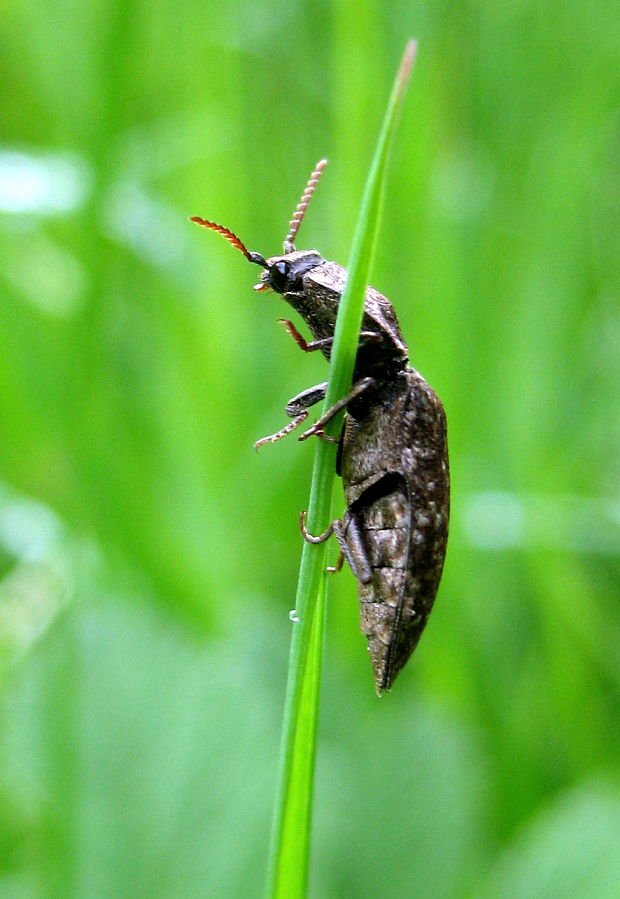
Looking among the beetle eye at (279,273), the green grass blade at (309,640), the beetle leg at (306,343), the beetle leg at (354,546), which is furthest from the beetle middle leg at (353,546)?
the green grass blade at (309,640)

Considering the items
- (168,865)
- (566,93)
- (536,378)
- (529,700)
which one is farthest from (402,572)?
(566,93)

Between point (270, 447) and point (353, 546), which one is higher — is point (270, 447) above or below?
above

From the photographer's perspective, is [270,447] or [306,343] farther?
[270,447]

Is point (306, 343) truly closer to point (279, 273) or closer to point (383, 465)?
point (279, 273)

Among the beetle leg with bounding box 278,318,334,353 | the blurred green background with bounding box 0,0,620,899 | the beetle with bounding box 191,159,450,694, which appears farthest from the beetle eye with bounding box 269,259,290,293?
the blurred green background with bounding box 0,0,620,899

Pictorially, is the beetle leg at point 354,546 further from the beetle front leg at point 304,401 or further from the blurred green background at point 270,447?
the blurred green background at point 270,447

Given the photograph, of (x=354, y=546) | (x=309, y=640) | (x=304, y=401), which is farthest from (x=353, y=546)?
(x=309, y=640)
